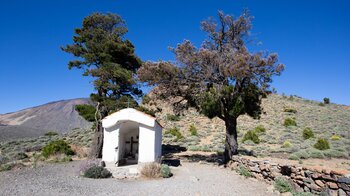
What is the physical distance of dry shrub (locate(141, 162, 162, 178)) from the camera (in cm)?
1052

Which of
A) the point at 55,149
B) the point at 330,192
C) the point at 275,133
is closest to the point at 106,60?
the point at 55,149

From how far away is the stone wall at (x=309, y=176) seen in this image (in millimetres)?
6363

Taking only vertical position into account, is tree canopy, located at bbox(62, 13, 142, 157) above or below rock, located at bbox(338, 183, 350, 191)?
above

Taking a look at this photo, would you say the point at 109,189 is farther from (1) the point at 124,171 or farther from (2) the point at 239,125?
(2) the point at 239,125

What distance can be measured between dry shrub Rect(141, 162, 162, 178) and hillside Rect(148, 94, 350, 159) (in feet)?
17.9

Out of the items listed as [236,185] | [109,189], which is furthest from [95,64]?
[236,185]

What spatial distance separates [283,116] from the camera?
39.6 meters

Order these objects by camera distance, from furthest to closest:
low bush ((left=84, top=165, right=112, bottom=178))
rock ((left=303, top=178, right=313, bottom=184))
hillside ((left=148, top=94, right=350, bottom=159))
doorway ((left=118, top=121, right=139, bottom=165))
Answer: hillside ((left=148, top=94, right=350, bottom=159)) → doorway ((left=118, top=121, right=139, bottom=165)) → low bush ((left=84, top=165, right=112, bottom=178)) → rock ((left=303, top=178, right=313, bottom=184))

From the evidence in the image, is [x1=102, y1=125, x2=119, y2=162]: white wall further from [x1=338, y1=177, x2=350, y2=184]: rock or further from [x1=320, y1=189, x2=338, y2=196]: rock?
[x1=338, y1=177, x2=350, y2=184]: rock

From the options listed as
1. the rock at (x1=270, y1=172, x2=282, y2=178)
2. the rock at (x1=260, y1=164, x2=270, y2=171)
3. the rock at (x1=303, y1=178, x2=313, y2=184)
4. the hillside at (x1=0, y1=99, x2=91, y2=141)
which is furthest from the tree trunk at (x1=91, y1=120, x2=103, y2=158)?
the hillside at (x1=0, y1=99, x2=91, y2=141)

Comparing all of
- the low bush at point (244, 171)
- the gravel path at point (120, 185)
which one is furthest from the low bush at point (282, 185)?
the low bush at point (244, 171)

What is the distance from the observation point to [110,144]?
1236 cm

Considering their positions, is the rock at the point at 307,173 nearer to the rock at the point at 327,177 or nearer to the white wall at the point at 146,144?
the rock at the point at 327,177

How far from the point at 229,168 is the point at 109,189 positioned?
7.19 m
